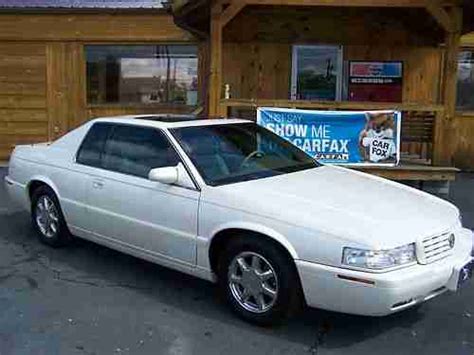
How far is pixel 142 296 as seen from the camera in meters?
4.91

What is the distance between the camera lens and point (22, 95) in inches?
459

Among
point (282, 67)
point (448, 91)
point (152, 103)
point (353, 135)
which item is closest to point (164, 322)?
point (353, 135)

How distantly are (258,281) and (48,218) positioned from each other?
2.87m

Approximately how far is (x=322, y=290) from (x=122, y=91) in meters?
8.74

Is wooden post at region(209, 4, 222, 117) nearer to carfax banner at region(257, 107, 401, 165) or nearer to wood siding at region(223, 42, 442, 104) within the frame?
carfax banner at region(257, 107, 401, 165)

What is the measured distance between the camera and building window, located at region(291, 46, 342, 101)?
36.4 ft

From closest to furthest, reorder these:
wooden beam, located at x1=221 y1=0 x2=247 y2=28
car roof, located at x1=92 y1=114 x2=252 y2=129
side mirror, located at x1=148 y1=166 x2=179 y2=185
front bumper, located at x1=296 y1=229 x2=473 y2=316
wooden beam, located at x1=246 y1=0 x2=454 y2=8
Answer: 1. front bumper, located at x1=296 y1=229 x2=473 y2=316
2. side mirror, located at x1=148 y1=166 x2=179 y2=185
3. car roof, located at x1=92 y1=114 x2=252 y2=129
4. wooden beam, located at x1=246 y1=0 x2=454 y2=8
5. wooden beam, located at x1=221 y1=0 x2=247 y2=28

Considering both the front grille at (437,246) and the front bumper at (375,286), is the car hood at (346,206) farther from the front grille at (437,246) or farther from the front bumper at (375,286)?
the front bumper at (375,286)

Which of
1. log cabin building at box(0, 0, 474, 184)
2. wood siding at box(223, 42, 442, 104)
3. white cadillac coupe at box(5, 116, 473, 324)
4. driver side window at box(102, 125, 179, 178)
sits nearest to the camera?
white cadillac coupe at box(5, 116, 473, 324)

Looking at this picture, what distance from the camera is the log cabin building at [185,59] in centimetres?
1080

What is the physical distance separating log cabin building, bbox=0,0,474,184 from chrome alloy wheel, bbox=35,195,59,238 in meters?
4.84

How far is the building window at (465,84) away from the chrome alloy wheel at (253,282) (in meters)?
8.43

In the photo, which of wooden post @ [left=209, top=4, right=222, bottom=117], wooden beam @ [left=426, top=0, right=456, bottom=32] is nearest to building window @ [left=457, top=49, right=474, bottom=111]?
wooden beam @ [left=426, top=0, right=456, bottom=32]

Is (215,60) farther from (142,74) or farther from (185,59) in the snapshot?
(142,74)
